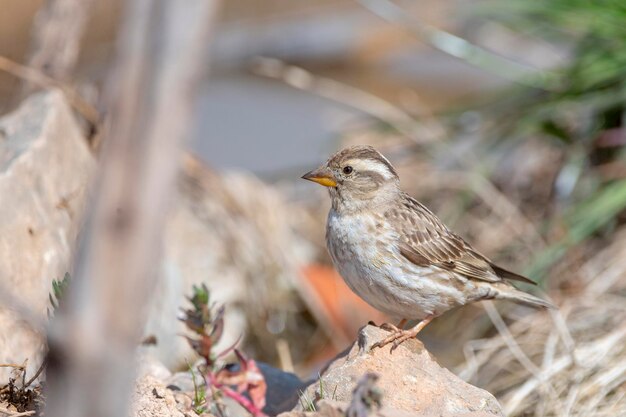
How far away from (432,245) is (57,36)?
2.69 metres

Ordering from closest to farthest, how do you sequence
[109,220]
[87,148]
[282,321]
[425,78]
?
[109,220]
[87,148]
[282,321]
[425,78]

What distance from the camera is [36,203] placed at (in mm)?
5059

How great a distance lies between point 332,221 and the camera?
4.88 metres

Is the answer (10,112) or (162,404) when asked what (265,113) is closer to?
(10,112)

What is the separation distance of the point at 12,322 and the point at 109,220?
2.30m

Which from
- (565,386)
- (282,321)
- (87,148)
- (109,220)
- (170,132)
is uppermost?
(170,132)

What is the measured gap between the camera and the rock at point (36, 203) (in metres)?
4.36

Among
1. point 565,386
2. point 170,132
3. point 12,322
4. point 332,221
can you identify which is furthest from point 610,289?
point 170,132

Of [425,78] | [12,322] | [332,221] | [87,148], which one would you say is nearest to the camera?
[12,322]

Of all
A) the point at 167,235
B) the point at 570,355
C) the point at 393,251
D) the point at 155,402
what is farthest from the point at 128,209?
the point at 167,235

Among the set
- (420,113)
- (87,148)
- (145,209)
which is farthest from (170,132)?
(420,113)

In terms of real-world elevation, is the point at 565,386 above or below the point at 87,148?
below

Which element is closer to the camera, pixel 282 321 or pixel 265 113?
pixel 282 321

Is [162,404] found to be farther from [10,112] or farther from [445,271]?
[10,112]
